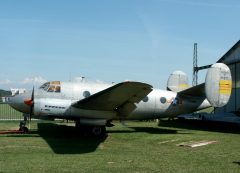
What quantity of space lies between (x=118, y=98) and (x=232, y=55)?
A: 44.6 ft

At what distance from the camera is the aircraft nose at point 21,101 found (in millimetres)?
17594

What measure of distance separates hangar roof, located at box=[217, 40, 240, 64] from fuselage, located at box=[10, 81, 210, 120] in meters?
7.12

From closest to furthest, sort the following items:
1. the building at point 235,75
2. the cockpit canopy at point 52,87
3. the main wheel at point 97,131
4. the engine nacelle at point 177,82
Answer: the main wheel at point 97,131 < the cockpit canopy at point 52,87 < the engine nacelle at point 177,82 < the building at point 235,75

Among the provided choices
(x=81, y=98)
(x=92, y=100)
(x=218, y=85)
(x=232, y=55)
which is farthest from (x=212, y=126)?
(x=92, y=100)

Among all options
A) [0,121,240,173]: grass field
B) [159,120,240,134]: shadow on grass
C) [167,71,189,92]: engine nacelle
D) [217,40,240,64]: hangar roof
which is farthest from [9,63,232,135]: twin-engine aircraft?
[217,40,240,64]: hangar roof

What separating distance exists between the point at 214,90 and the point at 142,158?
757 centimetres

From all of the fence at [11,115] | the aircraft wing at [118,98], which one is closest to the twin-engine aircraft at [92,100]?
the aircraft wing at [118,98]

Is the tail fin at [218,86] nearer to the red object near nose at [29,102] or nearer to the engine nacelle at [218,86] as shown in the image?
the engine nacelle at [218,86]

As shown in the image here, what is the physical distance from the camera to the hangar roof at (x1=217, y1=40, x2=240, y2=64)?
26.1 m

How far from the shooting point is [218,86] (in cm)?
1767

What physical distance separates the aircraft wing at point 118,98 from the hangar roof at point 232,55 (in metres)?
12.0

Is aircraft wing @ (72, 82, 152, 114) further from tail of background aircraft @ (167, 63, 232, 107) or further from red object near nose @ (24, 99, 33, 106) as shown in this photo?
tail of background aircraft @ (167, 63, 232, 107)

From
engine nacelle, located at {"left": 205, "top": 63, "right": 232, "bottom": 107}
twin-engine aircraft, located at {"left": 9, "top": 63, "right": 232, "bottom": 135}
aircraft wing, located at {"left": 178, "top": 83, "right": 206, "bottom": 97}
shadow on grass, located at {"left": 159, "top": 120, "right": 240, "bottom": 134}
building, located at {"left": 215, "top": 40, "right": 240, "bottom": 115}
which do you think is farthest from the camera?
building, located at {"left": 215, "top": 40, "right": 240, "bottom": 115}

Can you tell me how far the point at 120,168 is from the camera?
975 centimetres
